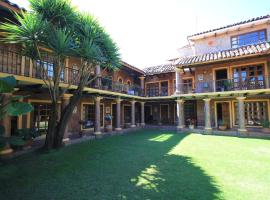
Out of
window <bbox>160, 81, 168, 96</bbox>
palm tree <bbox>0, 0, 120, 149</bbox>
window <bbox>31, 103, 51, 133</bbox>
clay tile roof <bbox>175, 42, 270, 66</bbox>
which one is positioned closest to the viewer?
palm tree <bbox>0, 0, 120, 149</bbox>

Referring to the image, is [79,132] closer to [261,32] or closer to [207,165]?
[207,165]

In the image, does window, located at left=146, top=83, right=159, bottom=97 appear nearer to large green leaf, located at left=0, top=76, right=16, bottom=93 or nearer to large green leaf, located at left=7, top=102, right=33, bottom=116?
large green leaf, located at left=7, top=102, right=33, bottom=116

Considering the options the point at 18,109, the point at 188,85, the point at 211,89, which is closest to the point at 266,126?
the point at 211,89

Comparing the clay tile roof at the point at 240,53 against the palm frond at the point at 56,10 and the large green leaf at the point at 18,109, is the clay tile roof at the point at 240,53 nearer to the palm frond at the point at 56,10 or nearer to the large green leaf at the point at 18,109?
the palm frond at the point at 56,10

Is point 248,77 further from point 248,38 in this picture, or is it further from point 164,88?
point 164,88

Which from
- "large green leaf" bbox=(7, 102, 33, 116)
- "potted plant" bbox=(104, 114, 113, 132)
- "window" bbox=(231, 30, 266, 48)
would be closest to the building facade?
"window" bbox=(231, 30, 266, 48)

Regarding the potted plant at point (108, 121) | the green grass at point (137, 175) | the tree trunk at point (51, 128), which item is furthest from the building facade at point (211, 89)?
the green grass at point (137, 175)

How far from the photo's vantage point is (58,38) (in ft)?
19.5

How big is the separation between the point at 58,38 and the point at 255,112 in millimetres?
14401

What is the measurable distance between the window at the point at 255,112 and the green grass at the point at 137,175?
276 inches

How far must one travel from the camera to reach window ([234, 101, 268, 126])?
12626mm

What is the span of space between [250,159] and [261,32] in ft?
37.9

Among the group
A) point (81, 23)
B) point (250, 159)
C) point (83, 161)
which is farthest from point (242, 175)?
point (81, 23)

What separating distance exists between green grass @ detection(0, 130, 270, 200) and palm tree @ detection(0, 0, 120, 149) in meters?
2.14
